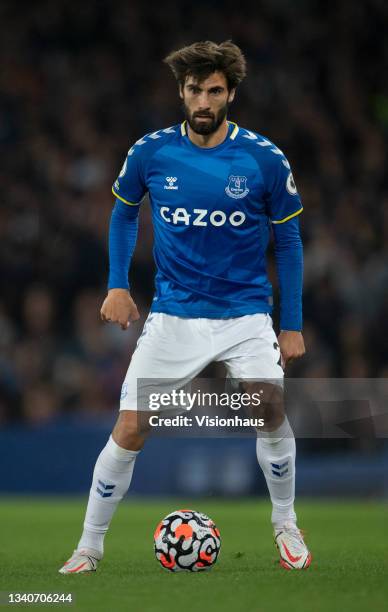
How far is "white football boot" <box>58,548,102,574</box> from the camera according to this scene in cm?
552

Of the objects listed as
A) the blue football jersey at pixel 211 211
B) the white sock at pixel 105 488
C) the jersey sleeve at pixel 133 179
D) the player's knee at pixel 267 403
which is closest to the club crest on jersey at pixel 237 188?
the blue football jersey at pixel 211 211

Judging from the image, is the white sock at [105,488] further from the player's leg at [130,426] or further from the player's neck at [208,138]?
the player's neck at [208,138]

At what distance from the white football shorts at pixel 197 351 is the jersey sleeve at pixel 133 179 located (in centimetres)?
55

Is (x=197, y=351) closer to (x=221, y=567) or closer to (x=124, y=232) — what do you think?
(x=124, y=232)

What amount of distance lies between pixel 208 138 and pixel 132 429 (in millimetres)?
1374

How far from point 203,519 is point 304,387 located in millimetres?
5774

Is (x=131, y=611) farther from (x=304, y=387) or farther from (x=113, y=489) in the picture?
(x=304, y=387)

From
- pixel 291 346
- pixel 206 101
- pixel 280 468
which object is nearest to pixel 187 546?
pixel 280 468

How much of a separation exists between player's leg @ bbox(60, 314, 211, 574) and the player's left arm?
44cm

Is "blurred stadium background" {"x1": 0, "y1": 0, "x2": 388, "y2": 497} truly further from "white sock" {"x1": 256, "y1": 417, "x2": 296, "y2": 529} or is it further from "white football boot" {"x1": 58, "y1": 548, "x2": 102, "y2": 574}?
"white football boot" {"x1": 58, "y1": 548, "x2": 102, "y2": 574}

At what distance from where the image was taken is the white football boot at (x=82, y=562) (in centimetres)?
552

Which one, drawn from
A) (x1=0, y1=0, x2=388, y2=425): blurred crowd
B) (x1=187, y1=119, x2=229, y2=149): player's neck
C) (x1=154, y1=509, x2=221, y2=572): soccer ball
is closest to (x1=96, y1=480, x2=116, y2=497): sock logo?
(x1=154, y1=509, x2=221, y2=572): soccer ball

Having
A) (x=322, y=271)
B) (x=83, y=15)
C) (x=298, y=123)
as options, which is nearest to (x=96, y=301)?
(x=322, y=271)

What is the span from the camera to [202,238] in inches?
225
